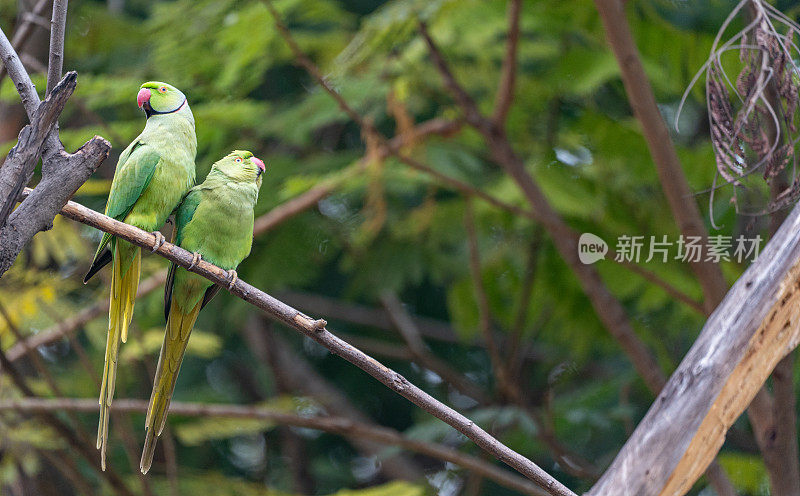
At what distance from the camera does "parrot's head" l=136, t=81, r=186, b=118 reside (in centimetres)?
156

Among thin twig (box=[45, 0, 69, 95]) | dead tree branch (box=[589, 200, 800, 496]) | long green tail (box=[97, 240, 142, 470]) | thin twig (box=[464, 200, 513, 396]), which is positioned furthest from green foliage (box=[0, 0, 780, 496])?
dead tree branch (box=[589, 200, 800, 496])

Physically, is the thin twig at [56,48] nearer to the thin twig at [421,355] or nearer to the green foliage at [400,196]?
the green foliage at [400,196]

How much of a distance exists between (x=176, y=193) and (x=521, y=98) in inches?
164

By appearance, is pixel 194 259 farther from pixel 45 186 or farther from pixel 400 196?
pixel 400 196

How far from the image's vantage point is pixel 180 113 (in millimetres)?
1589

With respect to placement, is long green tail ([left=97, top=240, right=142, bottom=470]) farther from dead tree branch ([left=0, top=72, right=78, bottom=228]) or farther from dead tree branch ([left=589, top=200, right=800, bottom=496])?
dead tree branch ([left=589, top=200, right=800, bottom=496])

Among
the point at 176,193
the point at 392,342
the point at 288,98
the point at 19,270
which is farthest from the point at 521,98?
the point at 176,193

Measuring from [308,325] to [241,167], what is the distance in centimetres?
40

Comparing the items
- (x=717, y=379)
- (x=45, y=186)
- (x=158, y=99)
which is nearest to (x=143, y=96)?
(x=158, y=99)

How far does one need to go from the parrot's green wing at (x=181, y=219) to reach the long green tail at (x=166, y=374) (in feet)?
0.12

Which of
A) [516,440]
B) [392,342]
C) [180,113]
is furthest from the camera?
[392,342]

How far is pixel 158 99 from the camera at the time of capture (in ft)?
5.16

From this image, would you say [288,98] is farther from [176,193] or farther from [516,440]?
[176,193]

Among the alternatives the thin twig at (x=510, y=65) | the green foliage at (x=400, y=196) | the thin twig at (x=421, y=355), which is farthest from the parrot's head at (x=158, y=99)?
the thin twig at (x=421, y=355)
